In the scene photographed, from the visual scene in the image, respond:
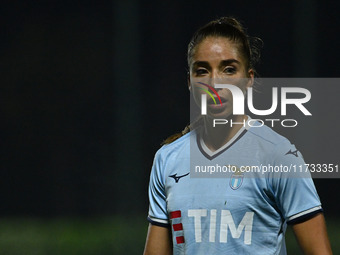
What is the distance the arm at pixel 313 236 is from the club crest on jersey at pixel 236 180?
23 cm

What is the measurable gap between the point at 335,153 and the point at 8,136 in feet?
9.97

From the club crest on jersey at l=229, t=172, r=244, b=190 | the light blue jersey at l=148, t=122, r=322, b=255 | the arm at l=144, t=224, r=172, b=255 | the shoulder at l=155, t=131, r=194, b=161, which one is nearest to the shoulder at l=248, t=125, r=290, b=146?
the light blue jersey at l=148, t=122, r=322, b=255

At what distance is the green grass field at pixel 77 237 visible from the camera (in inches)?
248

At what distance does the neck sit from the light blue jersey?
0.03 m

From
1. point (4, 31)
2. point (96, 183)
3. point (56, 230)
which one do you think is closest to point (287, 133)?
point (96, 183)

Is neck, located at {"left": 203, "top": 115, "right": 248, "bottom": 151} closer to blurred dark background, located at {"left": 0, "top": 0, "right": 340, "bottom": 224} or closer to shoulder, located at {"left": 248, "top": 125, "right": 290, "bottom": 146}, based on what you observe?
shoulder, located at {"left": 248, "top": 125, "right": 290, "bottom": 146}

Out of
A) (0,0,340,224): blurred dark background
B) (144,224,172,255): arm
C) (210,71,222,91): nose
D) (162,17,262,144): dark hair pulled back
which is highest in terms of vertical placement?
(0,0,340,224): blurred dark background

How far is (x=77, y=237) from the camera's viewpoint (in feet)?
20.9

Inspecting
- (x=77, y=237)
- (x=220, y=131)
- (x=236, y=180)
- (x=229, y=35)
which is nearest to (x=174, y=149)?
(x=220, y=131)

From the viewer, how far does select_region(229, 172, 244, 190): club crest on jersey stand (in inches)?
93.9

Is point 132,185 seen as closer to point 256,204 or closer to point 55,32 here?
point 55,32

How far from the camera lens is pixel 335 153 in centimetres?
630

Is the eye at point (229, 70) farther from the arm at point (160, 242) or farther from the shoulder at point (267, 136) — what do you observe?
the arm at point (160, 242)

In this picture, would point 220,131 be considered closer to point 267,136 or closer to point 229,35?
point 267,136
